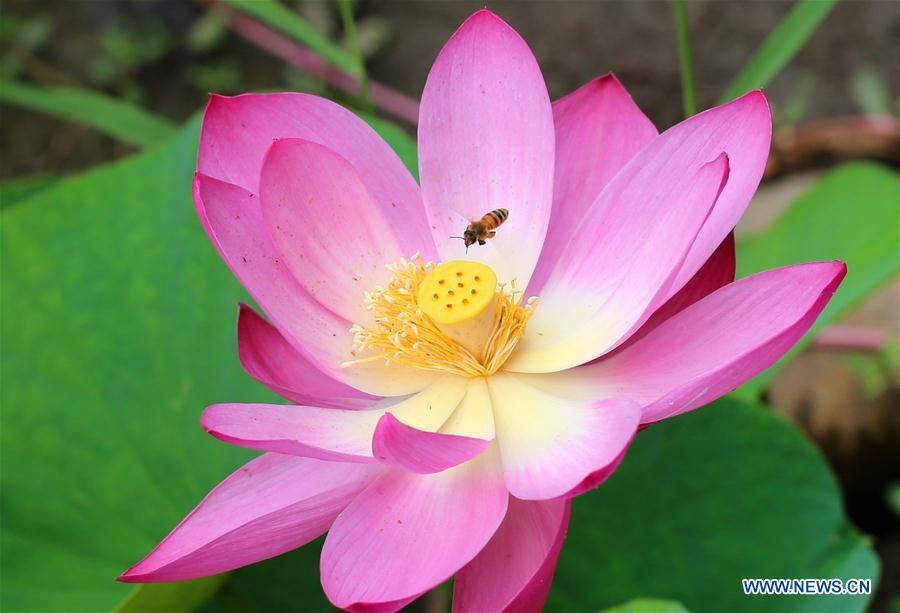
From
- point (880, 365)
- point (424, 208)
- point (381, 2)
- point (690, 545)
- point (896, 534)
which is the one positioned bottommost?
point (896, 534)

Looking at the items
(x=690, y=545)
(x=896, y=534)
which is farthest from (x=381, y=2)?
(x=690, y=545)

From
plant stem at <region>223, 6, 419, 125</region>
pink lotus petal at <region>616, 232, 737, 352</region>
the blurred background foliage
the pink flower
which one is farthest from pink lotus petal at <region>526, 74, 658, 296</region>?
plant stem at <region>223, 6, 419, 125</region>

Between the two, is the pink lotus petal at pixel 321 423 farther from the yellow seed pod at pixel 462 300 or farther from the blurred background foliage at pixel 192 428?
the blurred background foliage at pixel 192 428

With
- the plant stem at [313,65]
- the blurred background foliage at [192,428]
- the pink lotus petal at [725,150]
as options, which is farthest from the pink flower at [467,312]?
the plant stem at [313,65]

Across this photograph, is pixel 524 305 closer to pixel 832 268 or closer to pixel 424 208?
pixel 424 208

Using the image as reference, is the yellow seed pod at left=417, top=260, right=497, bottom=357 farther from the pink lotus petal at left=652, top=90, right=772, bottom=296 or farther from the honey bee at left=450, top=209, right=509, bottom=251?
the pink lotus petal at left=652, top=90, right=772, bottom=296

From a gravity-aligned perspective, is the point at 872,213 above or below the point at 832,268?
above

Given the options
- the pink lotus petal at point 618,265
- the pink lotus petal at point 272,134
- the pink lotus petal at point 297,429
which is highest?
the pink lotus petal at point 272,134
